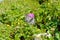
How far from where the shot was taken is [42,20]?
7.36 metres

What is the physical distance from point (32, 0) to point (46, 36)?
1944 millimetres

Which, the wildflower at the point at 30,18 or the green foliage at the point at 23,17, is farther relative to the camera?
the wildflower at the point at 30,18

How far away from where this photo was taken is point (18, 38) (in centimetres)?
658

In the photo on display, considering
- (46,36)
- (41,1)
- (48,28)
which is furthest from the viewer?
(41,1)

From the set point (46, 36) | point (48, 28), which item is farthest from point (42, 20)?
point (46, 36)

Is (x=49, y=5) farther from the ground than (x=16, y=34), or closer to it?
farther from the ground

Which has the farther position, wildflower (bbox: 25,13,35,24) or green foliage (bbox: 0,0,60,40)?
wildflower (bbox: 25,13,35,24)

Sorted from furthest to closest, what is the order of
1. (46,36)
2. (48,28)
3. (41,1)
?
1. (41,1)
2. (48,28)
3. (46,36)

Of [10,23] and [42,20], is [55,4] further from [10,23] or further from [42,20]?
[10,23]

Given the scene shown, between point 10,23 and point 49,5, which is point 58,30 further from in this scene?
point 10,23

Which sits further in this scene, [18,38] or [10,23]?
[10,23]

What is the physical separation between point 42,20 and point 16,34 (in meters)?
1.11

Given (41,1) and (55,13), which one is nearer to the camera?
(55,13)

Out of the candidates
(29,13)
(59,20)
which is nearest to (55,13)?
(59,20)
